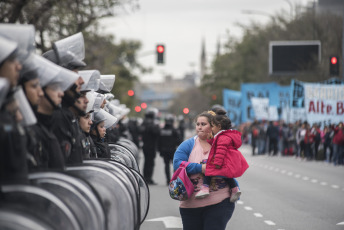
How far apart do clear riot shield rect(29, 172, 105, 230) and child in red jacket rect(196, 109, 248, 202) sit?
2402 millimetres

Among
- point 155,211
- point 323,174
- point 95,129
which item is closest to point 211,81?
point 323,174

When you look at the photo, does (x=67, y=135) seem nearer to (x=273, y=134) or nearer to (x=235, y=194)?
(x=235, y=194)

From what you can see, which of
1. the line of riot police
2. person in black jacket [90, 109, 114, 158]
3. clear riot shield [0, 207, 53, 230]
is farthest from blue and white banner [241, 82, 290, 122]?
clear riot shield [0, 207, 53, 230]

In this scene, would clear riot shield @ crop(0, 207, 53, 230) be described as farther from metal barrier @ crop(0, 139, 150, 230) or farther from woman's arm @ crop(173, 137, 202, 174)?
woman's arm @ crop(173, 137, 202, 174)

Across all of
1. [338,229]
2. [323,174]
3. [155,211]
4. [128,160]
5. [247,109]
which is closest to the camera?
[128,160]

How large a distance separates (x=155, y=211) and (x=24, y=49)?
31.6ft

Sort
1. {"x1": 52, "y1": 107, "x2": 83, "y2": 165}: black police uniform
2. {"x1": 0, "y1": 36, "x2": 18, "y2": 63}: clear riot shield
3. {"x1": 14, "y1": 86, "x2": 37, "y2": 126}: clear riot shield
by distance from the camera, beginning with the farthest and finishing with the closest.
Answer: {"x1": 52, "y1": 107, "x2": 83, "y2": 165}: black police uniform
{"x1": 14, "y1": 86, "x2": 37, "y2": 126}: clear riot shield
{"x1": 0, "y1": 36, "x2": 18, "y2": 63}: clear riot shield

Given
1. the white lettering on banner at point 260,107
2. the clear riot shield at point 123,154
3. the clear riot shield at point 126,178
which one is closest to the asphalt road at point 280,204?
the clear riot shield at point 123,154

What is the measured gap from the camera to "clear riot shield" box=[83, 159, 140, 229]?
18.0 ft

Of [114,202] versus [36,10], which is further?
[36,10]

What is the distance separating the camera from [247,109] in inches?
2026

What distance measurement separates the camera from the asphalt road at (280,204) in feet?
39.3

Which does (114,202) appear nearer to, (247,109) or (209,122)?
(209,122)

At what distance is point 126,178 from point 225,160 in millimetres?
1275
